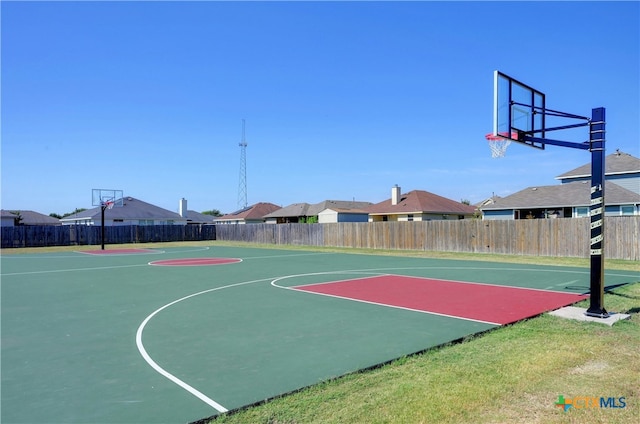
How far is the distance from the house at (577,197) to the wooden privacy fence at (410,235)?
271 inches

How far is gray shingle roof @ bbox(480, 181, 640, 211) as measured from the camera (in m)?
24.9

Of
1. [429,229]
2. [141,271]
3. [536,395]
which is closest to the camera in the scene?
[536,395]

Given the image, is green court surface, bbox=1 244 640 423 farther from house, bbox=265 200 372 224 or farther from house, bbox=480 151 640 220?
house, bbox=265 200 372 224

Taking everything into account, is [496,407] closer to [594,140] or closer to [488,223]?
[594,140]

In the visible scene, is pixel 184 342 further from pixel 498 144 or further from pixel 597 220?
pixel 498 144

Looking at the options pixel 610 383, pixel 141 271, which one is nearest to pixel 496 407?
pixel 610 383

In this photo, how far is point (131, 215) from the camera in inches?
1955

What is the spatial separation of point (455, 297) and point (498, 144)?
363cm

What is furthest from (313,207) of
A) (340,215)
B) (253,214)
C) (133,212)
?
(133,212)

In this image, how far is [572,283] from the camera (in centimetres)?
1166

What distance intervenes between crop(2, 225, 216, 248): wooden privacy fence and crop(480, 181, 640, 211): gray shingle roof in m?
28.4

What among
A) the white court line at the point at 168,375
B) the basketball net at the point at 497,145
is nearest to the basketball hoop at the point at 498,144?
the basketball net at the point at 497,145

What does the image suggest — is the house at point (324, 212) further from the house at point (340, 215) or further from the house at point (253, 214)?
the house at point (253, 214)

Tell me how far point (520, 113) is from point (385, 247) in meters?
18.9
